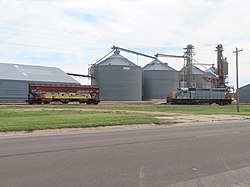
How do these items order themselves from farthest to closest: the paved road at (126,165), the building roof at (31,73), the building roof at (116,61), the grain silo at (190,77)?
the grain silo at (190,77)
the building roof at (116,61)
the building roof at (31,73)
the paved road at (126,165)

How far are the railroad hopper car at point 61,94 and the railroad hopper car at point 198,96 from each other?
1553 cm

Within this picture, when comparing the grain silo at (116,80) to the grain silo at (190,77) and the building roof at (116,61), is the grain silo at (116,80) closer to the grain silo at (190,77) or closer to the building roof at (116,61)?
the building roof at (116,61)

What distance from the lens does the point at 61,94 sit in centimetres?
6562

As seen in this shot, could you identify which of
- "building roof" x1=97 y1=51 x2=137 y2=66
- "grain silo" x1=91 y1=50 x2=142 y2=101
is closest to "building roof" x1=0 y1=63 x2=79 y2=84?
"grain silo" x1=91 y1=50 x2=142 y2=101

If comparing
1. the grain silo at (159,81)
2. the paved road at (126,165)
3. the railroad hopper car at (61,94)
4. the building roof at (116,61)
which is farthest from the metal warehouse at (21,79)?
the paved road at (126,165)

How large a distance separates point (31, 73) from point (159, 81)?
3403 cm

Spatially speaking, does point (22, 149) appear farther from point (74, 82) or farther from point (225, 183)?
point (74, 82)

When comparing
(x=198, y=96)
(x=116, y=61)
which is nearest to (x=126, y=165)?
(x=198, y=96)

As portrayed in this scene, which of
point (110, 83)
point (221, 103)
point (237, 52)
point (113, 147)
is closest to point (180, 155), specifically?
point (113, 147)

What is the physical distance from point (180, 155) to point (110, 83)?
8171 centimetres

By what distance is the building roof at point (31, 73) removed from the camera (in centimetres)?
7825

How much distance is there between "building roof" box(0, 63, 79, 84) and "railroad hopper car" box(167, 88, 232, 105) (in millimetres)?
22463

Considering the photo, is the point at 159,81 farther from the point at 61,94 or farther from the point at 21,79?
the point at 61,94

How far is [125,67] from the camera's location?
308ft
